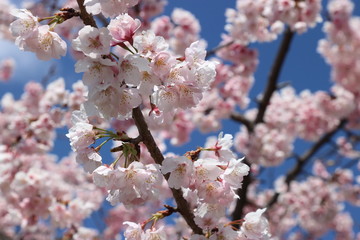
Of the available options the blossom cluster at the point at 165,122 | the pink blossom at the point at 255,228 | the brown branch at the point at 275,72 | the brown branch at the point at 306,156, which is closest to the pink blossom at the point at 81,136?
the blossom cluster at the point at 165,122

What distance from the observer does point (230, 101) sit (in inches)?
247

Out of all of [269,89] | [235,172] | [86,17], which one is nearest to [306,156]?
[269,89]

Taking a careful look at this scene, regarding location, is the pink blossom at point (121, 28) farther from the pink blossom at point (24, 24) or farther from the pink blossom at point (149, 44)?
the pink blossom at point (24, 24)

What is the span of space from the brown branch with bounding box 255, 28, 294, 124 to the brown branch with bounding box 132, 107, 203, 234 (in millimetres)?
4433

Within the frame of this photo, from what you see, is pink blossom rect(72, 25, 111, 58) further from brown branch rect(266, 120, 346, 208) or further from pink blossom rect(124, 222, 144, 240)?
brown branch rect(266, 120, 346, 208)

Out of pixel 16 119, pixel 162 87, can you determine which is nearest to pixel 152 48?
pixel 162 87

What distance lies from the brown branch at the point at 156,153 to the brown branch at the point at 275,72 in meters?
4.43

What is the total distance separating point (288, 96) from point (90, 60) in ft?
21.8

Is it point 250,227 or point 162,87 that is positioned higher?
point 162,87

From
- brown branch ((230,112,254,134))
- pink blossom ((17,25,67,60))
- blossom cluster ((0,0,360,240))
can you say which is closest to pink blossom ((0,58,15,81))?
blossom cluster ((0,0,360,240))

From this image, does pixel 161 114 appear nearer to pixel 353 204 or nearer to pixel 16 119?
pixel 16 119

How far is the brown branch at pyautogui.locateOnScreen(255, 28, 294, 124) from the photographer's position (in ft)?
18.5

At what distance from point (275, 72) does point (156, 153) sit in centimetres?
459

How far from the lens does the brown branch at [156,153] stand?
1.49 metres
